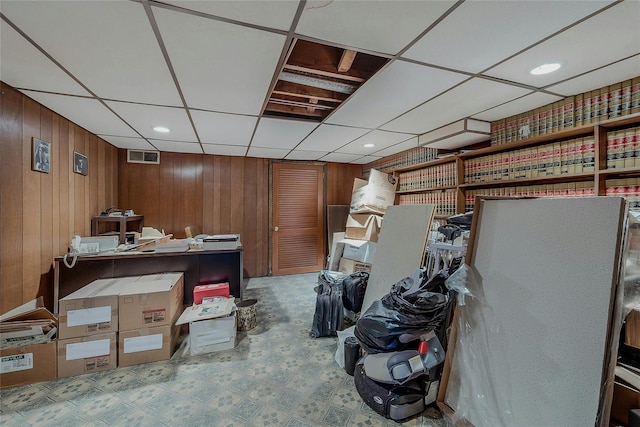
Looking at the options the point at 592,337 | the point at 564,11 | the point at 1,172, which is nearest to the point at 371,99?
the point at 564,11

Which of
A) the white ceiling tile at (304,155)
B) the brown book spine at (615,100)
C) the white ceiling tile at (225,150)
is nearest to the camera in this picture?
the brown book spine at (615,100)

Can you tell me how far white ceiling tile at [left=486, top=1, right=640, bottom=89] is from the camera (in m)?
1.23

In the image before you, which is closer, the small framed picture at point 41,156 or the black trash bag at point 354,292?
the small framed picture at point 41,156

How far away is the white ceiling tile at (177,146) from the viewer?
3.57m

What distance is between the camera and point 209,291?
268 cm

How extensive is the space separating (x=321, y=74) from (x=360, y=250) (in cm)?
233

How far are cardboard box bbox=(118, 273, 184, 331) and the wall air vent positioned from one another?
2.49 m

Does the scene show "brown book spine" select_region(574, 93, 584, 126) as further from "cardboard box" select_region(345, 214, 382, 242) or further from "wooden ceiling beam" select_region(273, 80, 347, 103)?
"cardboard box" select_region(345, 214, 382, 242)

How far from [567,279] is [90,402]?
2.89m

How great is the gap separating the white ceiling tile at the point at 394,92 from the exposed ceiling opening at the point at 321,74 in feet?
0.26

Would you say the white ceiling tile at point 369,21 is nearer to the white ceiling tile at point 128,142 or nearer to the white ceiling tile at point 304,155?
the white ceiling tile at point 304,155


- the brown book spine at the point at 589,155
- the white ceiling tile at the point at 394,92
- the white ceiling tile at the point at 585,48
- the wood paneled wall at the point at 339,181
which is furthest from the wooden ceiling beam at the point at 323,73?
the wood paneled wall at the point at 339,181

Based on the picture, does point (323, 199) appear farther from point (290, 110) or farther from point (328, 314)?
point (328, 314)

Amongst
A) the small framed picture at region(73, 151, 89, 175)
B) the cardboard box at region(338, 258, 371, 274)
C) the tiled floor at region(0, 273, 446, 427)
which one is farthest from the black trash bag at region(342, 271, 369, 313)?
the small framed picture at region(73, 151, 89, 175)
